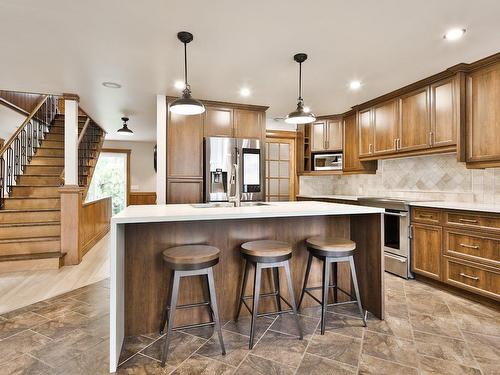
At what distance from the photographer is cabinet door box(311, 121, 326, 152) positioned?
522cm

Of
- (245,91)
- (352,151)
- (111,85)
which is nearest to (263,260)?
(245,91)

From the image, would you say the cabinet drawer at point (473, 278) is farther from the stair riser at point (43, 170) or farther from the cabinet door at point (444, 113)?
the stair riser at point (43, 170)

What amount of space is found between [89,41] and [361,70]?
2699 mm

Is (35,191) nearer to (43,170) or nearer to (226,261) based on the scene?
(43,170)

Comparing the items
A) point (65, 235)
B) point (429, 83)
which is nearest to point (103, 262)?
point (65, 235)

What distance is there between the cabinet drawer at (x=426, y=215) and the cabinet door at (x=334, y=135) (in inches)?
78.5

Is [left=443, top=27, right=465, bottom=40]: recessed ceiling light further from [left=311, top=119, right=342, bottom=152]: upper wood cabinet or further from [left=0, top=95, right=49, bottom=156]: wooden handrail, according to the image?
[left=0, top=95, right=49, bottom=156]: wooden handrail

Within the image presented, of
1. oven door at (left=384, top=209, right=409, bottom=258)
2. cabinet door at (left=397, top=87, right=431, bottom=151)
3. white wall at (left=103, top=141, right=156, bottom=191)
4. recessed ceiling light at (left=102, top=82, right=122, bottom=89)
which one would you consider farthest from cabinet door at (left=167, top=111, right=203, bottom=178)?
white wall at (left=103, top=141, right=156, bottom=191)

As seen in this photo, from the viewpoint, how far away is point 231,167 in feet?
13.3

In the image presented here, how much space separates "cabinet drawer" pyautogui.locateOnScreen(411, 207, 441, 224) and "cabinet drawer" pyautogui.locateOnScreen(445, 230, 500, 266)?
0.58 feet

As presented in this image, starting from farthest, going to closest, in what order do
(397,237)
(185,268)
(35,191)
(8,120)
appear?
(8,120), (35,191), (397,237), (185,268)

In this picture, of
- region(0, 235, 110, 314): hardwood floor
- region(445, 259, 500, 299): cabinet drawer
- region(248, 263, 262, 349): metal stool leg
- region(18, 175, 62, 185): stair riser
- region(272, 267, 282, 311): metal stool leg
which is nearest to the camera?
region(248, 263, 262, 349): metal stool leg

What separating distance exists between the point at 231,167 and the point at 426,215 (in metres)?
2.45

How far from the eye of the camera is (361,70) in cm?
317
